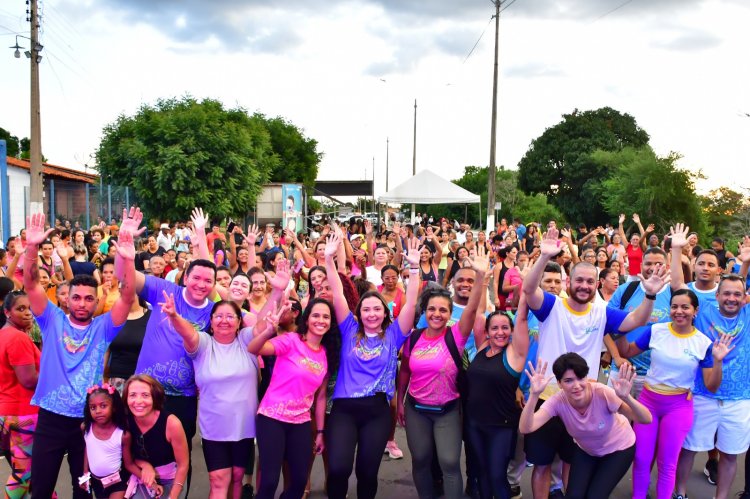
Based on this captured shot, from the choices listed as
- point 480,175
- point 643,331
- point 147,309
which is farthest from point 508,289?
Result: point 480,175

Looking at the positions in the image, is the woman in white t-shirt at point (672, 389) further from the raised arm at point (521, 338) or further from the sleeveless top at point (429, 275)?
the sleeveless top at point (429, 275)

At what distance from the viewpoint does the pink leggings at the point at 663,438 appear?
172 inches

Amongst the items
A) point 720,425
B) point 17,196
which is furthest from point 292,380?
point 17,196

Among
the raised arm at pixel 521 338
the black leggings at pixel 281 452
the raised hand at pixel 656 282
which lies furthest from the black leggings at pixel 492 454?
the raised hand at pixel 656 282

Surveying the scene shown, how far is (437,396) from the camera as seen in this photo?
4.29 meters

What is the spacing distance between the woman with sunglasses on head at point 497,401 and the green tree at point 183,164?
65.6ft

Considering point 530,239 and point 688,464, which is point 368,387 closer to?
point 688,464

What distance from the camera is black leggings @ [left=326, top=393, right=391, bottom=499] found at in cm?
422

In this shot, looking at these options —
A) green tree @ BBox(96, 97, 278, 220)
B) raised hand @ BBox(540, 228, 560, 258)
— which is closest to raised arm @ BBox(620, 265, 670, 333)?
raised hand @ BBox(540, 228, 560, 258)

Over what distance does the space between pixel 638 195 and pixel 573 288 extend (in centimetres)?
2714

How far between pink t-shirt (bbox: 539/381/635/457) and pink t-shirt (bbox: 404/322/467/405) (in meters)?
0.62

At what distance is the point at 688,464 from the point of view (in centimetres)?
458

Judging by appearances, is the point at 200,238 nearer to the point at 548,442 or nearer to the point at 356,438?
the point at 356,438

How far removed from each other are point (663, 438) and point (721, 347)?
0.75 meters
